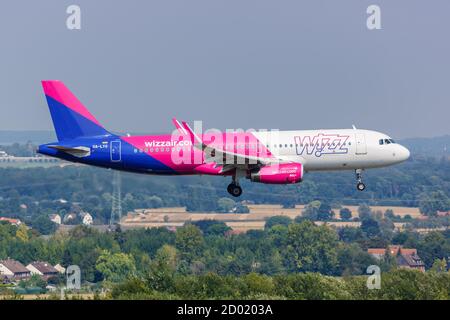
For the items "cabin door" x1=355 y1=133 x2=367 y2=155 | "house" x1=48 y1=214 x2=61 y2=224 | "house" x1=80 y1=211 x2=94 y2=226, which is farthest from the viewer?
"house" x1=48 y1=214 x2=61 y2=224

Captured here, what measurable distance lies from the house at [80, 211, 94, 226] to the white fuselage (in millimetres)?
97072

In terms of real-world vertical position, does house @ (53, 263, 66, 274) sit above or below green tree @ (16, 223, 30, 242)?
below

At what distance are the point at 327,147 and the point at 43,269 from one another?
6437 cm

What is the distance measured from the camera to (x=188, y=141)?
85625mm

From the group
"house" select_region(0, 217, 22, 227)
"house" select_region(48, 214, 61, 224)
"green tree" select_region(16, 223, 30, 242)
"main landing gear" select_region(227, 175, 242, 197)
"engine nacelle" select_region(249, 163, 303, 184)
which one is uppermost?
"engine nacelle" select_region(249, 163, 303, 184)

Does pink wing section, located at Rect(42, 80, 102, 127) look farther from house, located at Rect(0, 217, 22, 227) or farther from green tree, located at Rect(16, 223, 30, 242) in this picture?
house, located at Rect(0, 217, 22, 227)

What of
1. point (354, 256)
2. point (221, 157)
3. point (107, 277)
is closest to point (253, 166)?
point (221, 157)

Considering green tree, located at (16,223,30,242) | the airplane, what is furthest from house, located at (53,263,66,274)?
the airplane

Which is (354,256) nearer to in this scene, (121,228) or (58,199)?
(121,228)

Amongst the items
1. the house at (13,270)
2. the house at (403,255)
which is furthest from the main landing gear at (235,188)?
the house at (403,255)

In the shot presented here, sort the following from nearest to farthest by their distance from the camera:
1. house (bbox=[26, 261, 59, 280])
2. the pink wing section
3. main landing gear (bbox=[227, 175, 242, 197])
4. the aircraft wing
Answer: the aircraft wing
main landing gear (bbox=[227, 175, 242, 197])
the pink wing section
house (bbox=[26, 261, 59, 280])

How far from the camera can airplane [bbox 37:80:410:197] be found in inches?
3322

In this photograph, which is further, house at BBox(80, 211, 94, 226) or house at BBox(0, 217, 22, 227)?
house at BBox(0, 217, 22, 227)
